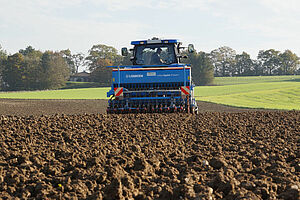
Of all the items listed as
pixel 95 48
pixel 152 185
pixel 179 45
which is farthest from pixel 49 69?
pixel 152 185

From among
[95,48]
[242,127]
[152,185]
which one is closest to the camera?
[152,185]

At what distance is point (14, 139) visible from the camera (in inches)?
336

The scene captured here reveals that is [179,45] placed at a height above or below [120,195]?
above

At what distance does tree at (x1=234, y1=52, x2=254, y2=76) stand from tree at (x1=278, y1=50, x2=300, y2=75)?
797 cm

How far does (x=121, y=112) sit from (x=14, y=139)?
17.9 feet

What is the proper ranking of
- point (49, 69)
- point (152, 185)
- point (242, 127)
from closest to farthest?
point (152, 185) < point (242, 127) < point (49, 69)

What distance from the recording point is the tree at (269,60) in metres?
105

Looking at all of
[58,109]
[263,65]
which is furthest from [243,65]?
[58,109]

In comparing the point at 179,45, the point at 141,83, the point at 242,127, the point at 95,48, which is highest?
the point at 95,48

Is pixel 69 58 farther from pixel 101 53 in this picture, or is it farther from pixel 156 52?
pixel 156 52

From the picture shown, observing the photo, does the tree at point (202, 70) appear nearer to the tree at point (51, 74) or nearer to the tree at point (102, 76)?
the tree at point (102, 76)

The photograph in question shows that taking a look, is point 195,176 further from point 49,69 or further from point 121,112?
point 49,69

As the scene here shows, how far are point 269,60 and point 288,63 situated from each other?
527 cm

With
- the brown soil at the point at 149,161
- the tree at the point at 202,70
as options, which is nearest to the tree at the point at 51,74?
the tree at the point at 202,70
